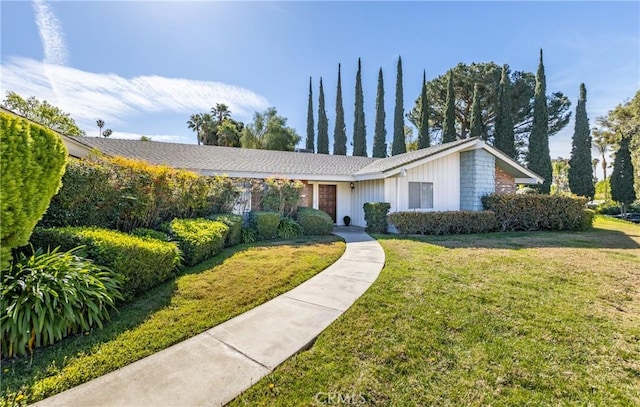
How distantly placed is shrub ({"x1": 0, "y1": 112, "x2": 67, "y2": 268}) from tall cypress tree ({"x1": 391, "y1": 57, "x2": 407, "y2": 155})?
2938cm

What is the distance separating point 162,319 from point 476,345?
3.88 metres

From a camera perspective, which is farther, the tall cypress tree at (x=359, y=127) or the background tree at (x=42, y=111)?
the tall cypress tree at (x=359, y=127)

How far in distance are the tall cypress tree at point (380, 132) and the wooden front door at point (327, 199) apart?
58.0ft

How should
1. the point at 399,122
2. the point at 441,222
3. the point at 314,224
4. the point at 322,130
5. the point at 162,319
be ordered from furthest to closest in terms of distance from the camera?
1. the point at 322,130
2. the point at 399,122
3. the point at 441,222
4. the point at 314,224
5. the point at 162,319

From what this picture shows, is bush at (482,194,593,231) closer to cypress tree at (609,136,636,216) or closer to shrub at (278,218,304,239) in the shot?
shrub at (278,218,304,239)

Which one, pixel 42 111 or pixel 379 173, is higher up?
pixel 42 111

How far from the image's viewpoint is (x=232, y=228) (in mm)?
8703

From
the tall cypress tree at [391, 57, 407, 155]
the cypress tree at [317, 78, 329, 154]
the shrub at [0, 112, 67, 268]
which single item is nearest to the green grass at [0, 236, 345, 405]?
the shrub at [0, 112, 67, 268]

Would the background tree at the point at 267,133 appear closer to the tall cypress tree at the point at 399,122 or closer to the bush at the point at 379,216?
the tall cypress tree at the point at 399,122

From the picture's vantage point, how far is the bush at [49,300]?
9.54ft

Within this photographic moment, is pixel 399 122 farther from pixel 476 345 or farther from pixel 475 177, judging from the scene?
pixel 476 345

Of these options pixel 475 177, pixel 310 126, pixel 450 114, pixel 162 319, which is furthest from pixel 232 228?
pixel 310 126

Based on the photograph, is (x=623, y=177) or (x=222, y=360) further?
(x=623, y=177)

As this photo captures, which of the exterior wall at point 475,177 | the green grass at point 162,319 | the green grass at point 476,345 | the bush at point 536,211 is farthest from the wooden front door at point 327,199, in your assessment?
the green grass at point 476,345
